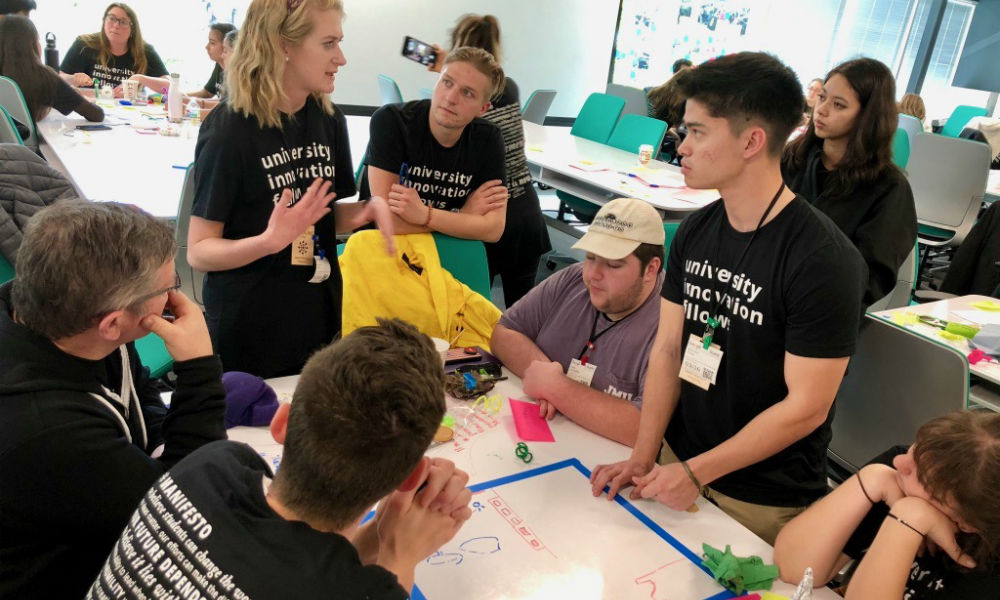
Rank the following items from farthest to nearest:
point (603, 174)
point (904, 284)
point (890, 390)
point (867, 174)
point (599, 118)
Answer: point (599, 118)
point (603, 174)
point (904, 284)
point (867, 174)
point (890, 390)

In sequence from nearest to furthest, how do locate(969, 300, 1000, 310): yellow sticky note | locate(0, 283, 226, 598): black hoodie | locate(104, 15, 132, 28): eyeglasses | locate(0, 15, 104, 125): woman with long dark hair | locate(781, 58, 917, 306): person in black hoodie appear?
1. locate(0, 283, 226, 598): black hoodie
2. locate(781, 58, 917, 306): person in black hoodie
3. locate(969, 300, 1000, 310): yellow sticky note
4. locate(0, 15, 104, 125): woman with long dark hair
5. locate(104, 15, 132, 28): eyeglasses

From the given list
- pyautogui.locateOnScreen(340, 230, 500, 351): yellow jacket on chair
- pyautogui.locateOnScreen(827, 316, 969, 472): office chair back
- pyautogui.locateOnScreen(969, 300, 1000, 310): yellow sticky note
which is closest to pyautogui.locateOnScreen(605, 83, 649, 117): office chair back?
pyautogui.locateOnScreen(969, 300, 1000, 310): yellow sticky note

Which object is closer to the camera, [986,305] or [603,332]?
[603,332]

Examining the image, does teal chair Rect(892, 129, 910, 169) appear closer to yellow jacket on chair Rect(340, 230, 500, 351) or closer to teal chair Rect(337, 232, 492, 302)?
teal chair Rect(337, 232, 492, 302)

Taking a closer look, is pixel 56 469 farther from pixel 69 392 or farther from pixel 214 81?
pixel 214 81

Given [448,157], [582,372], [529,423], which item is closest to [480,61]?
[448,157]

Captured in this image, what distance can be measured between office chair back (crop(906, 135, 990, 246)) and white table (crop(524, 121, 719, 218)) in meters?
2.01

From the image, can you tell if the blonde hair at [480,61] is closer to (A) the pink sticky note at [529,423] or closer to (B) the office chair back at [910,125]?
(A) the pink sticky note at [529,423]

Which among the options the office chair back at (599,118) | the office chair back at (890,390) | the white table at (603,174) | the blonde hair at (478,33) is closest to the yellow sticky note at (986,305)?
the office chair back at (890,390)

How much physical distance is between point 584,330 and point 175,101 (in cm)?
380

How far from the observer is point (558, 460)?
60.8 inches

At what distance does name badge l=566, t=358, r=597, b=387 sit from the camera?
183 cm

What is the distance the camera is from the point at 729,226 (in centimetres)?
A: 150

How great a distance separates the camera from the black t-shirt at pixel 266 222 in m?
1.69
